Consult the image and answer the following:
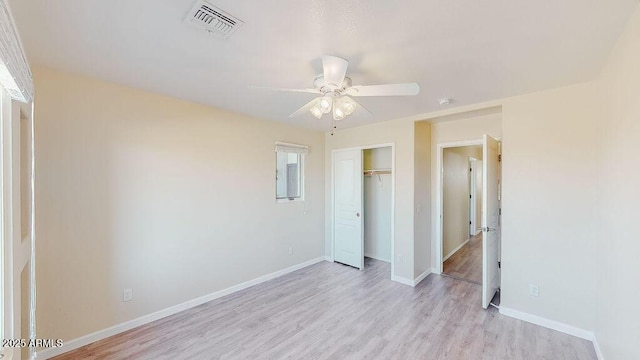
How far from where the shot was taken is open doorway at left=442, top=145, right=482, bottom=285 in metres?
4.24

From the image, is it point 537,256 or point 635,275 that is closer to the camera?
point 635,275

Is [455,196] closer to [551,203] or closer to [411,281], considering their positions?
[411,281]

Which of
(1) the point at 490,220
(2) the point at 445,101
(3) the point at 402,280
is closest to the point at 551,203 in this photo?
(1) the point at 490,220

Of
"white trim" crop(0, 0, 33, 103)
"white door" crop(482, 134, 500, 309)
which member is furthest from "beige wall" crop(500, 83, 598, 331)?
"white trim" crop(0, 0, 33, 103)

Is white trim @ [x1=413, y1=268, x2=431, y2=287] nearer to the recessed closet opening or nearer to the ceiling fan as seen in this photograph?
the recessed closet opening

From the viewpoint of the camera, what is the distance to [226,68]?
81.6 inches

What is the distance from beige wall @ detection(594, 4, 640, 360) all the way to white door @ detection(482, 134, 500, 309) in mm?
841

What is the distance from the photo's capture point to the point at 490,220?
294cm

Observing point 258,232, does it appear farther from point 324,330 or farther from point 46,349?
point 46,349

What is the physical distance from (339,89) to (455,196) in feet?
13.5

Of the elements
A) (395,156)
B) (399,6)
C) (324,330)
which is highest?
(399,6)

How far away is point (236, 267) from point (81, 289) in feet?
5.01

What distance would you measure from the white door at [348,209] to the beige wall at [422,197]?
920mm

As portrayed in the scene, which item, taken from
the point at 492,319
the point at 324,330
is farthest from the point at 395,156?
the point at 324,330
